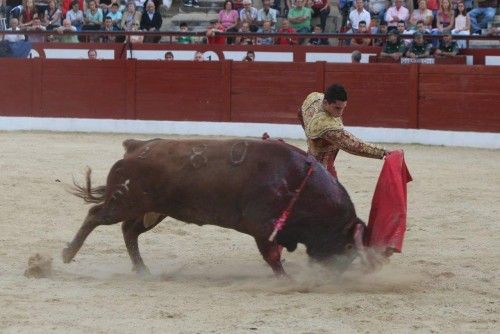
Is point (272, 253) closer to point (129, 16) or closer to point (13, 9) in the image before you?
point (129, 16)

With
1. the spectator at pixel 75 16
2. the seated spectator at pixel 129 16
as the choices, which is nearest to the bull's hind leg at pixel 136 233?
the seated spectator at pixel 129 16

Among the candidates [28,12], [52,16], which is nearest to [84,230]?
[52,16]

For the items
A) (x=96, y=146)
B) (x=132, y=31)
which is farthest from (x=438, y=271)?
(x=132, y=31)

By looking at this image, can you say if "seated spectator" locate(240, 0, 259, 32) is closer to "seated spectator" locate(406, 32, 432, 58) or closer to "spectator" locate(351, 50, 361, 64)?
"spectator" locate(351, 50, 361, 64)

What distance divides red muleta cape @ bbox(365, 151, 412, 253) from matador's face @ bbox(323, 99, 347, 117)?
0.37 meters

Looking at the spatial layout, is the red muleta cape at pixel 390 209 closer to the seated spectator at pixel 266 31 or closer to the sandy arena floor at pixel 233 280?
the sandy arena floor at pixel 233 280

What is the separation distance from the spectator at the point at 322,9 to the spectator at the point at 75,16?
339 cm

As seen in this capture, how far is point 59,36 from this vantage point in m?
15.3

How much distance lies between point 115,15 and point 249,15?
2199 millimetres

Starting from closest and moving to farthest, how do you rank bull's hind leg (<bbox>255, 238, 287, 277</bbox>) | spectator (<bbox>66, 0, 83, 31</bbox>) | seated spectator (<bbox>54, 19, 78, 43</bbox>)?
bull's hind leg (<bbox>255, 238, 287, 277</bbox>) < seated spectator (<bbox>54, 19, 78, 43</bbox>) < spectator (<bbox>66, 0, 83, 31</bbox>)

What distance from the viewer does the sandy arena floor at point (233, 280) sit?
4.77 meters

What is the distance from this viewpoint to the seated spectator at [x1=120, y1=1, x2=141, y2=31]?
1565 centimetres

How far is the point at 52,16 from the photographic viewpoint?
16328 millimetres

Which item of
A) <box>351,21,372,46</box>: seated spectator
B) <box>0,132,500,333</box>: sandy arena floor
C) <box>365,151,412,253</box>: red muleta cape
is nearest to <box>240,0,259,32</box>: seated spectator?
<box>351,21,372,46</box>: seated spectator
